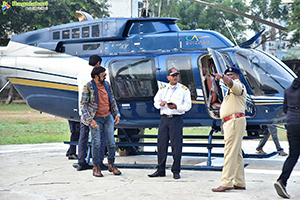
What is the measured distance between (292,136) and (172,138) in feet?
6.83

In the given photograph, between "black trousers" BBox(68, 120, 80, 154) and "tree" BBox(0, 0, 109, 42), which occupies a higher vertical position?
"tree" BBox(0, 0, 109, 42)

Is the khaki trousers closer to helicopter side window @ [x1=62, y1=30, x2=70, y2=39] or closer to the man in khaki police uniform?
the man in khaki police uniform

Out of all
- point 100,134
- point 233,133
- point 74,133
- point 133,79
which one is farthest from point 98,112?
point 74,133

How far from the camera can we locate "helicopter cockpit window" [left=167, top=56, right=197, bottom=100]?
8156 millimetres

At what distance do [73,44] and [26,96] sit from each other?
171cm

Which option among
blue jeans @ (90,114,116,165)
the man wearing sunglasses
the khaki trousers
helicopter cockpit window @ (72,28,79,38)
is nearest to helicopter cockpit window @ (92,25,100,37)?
helicopter cockpit window @ (72,28,79,38)

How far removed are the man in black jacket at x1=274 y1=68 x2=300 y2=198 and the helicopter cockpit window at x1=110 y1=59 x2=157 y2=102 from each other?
3280 millimetres

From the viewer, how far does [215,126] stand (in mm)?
8312

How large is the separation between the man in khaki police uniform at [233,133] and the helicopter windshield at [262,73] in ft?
6.99

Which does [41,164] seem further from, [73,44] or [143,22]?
[143,22]

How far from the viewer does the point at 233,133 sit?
5.83 m

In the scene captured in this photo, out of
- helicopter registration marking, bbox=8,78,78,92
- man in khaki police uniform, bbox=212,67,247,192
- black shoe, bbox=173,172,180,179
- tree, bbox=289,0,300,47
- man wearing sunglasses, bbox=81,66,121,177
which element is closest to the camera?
man in khaki police uniform, bbox=212,67,247,192

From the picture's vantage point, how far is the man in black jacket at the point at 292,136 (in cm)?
543

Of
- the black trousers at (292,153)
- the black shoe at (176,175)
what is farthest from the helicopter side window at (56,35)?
the black trousers at (292,153)
